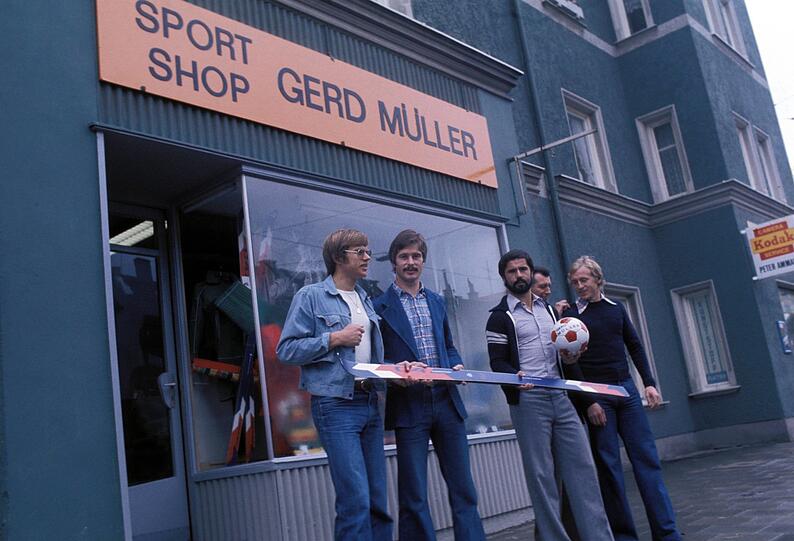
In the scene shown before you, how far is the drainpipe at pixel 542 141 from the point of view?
33.2ft

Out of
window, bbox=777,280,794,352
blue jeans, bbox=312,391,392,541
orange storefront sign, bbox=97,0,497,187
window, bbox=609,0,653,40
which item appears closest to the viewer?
blue jeans, bbox=312,391,392,541

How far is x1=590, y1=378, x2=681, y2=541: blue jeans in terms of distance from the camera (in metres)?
4.75

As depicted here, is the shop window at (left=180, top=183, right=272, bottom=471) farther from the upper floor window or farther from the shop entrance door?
the upper floor window

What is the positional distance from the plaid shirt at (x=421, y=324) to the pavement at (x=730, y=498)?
7.05ft

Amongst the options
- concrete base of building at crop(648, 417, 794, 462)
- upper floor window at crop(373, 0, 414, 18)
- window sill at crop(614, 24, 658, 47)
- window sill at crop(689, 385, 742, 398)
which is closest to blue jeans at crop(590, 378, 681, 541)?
upper floor window at crop(373, 0, 414, 18)

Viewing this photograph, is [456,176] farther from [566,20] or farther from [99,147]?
[566,20]

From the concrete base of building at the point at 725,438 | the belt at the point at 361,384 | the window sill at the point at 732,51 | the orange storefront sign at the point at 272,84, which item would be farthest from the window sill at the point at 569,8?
the belt at the point at 361,384

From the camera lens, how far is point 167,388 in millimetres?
5871

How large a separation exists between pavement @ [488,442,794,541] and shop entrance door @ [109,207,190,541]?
2668mm

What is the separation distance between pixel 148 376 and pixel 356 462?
267 centimetres

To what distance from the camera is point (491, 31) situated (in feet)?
33.0

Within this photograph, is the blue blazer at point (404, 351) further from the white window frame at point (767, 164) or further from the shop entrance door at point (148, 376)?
the white window frame at point (767, 164)

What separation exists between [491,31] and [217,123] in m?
5.60

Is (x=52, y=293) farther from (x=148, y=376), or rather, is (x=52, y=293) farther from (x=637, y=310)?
(x=637, y=310)
